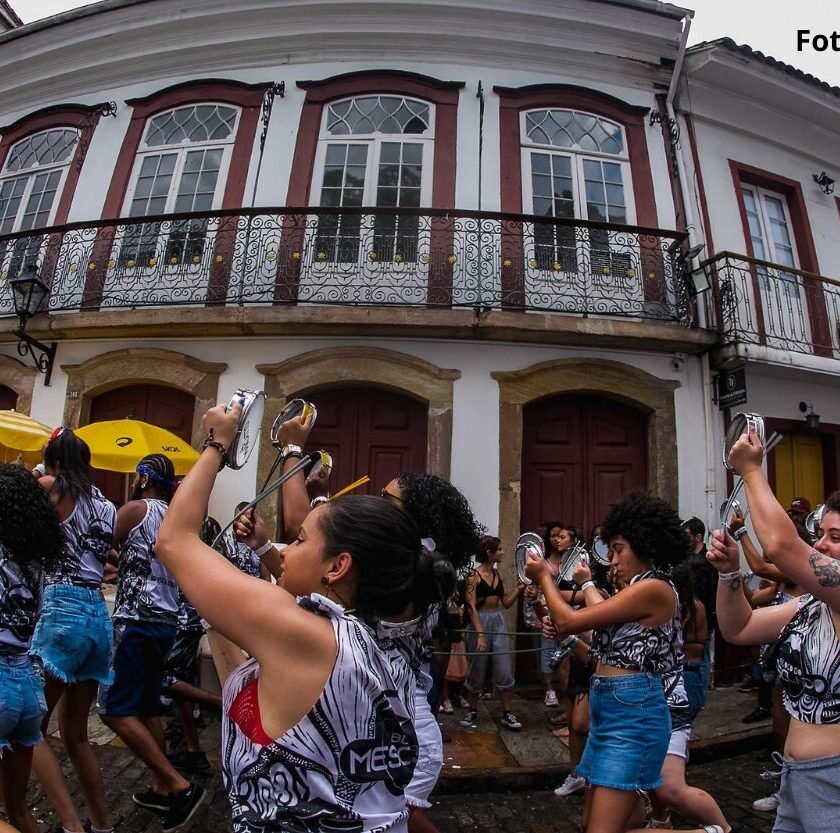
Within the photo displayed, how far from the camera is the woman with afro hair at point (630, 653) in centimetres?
258

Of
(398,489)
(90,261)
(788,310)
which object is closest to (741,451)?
(398,489)

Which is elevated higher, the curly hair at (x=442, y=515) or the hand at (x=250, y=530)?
the curly hair at (x=442, y=515)

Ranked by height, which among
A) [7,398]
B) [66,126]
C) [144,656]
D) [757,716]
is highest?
[66,126]

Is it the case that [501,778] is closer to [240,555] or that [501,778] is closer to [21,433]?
[240,555]

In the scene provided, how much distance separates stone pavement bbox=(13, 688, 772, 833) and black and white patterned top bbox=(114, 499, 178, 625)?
114 cm

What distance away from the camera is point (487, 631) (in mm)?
6227

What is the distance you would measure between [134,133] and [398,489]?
8.65 meters

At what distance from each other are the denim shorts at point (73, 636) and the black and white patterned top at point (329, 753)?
2.27m

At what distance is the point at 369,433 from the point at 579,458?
2597 millimetres

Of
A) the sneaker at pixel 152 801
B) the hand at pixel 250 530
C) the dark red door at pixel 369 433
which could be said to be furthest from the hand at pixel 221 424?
the dark red door at pixel 369 433

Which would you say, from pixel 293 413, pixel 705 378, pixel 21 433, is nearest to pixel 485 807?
pixel 293 413

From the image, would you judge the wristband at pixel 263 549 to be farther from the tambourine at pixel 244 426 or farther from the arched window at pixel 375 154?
the arched window at pixel 375 154

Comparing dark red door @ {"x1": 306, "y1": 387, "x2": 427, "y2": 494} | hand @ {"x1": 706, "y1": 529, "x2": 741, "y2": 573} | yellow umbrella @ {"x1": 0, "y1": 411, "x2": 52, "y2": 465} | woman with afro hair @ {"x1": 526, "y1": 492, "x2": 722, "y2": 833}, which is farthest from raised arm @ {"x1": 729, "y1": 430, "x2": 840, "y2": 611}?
yellow umbrella @ {"x1": 0, "y1": 411, "x2": 52, "y2": 465}

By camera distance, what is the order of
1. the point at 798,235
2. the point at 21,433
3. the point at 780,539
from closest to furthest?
the point at 780,539 → the point at 21,433 → the point at 798,235
